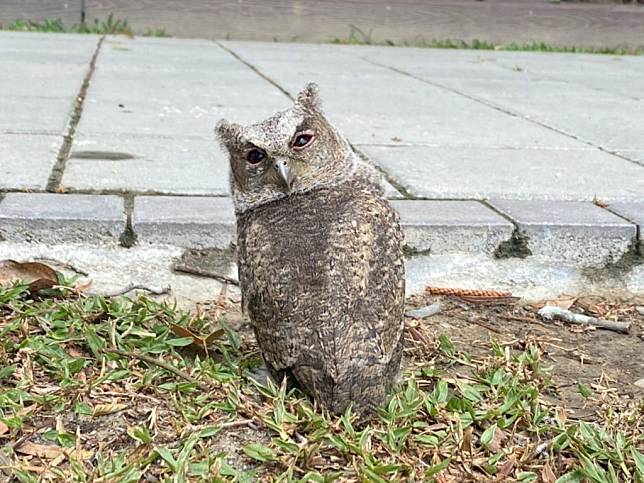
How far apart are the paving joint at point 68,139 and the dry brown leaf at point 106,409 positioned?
1416mm

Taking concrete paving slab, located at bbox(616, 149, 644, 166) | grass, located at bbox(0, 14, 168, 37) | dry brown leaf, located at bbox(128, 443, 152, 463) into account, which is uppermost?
concrete paving slab, located at bbox(616, 149, 644, 166)

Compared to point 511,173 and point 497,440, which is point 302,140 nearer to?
point 497,440

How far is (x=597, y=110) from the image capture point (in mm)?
6422

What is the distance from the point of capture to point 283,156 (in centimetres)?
238

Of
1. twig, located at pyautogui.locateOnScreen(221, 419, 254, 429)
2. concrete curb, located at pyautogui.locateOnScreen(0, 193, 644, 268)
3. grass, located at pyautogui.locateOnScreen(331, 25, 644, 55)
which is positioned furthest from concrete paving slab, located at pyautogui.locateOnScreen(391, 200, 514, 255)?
grass, located at pyautogui.locateOnScreen(331, 25, 644, 55)

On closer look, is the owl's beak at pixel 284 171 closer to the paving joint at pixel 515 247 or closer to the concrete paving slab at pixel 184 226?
the concrete paving slab at pixel 184 226

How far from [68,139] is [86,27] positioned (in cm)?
706

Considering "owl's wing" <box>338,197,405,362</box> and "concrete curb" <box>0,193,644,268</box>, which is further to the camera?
"concrete curb" <box>0,193,644,268</box>

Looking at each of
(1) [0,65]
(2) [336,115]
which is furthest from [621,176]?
(1) [0,65]

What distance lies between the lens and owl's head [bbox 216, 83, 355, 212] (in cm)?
238

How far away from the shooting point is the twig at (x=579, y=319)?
3.02 metres

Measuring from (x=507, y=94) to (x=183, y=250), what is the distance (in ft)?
14.7

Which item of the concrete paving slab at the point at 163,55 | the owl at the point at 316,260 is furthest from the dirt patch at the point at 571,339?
the concrete paving slab at the point at 163,55

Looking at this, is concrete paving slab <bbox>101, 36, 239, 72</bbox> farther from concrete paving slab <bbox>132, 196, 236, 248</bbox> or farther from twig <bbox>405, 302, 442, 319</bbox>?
twig <bbox>405, 302, 442, 319</bbox>
